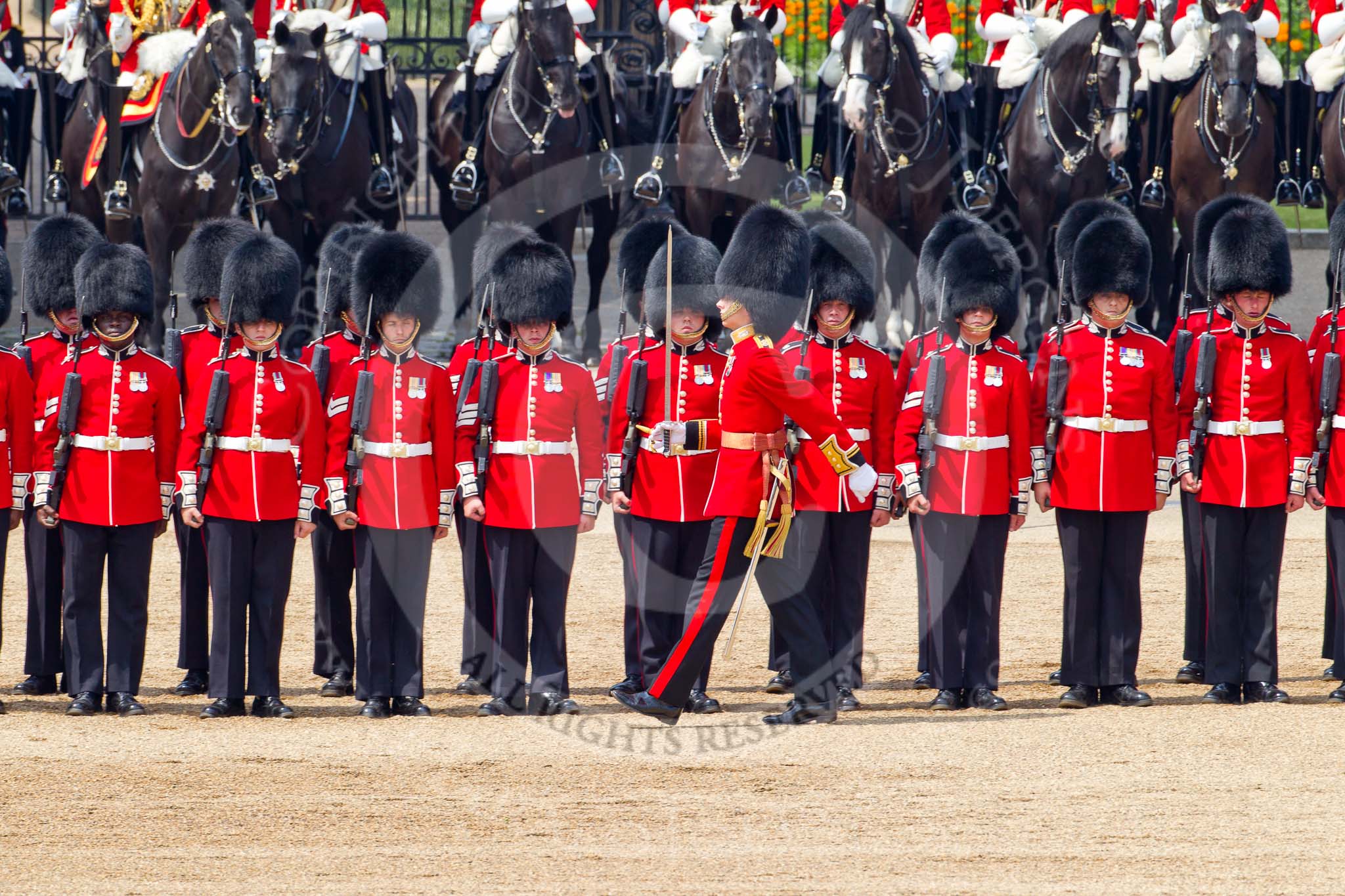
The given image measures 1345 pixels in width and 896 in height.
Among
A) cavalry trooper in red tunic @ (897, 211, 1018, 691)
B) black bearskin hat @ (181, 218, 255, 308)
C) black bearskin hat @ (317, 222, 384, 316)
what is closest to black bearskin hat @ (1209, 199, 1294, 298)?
cavalry trooper in red tunic @ (897, 211, 1018, 691)

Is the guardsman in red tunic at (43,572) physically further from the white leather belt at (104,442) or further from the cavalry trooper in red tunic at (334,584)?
the cavalry trooper in red tunic at (334,584)

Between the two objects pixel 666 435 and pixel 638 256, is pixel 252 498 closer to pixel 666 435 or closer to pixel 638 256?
pixel 666 435

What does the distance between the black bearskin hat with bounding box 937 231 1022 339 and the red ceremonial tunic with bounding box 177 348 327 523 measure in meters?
1.83

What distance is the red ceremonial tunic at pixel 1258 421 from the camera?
6246 mm

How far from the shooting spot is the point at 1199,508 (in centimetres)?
643

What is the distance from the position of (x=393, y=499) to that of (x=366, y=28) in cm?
570

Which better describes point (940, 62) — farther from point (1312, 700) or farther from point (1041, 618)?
point (1312, 700)

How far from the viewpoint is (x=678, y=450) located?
611cm

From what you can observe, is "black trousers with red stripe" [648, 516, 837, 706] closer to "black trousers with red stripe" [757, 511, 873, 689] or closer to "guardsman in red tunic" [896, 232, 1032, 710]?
"black trousers with red stripe" [757, 511, 873, 689]

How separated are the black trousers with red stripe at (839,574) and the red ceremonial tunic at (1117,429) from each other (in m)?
0.54

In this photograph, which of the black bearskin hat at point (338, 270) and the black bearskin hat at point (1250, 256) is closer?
the black bearskin hat at point (1250, 256)

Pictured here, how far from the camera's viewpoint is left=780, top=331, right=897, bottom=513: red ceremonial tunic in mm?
6262

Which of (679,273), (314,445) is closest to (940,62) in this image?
(679,273)

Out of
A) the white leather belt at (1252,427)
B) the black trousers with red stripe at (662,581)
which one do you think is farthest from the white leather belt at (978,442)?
the black trousers with red stripe at (662,581)
